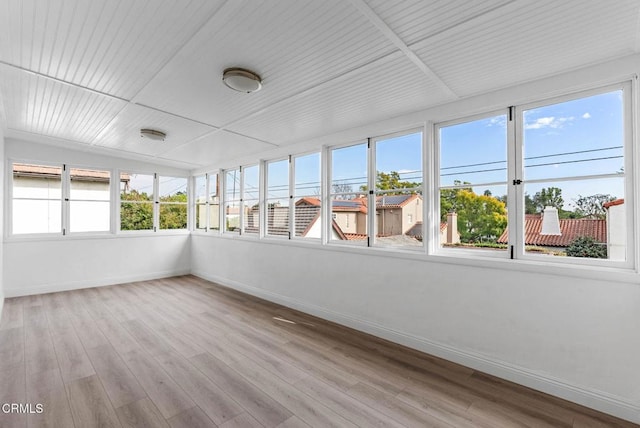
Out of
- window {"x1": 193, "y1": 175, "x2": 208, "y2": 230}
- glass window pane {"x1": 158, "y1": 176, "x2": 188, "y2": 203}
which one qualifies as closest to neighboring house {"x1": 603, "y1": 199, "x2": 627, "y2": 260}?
window {"x1": 193, "y1": 175, "x2": 208, "y2": 230}

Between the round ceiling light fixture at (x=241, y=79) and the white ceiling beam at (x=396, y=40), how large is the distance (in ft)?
3.48

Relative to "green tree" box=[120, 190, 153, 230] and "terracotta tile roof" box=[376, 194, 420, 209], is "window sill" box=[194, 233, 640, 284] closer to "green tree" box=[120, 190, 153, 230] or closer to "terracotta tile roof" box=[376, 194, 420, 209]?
"terracotta tile roof" box=[376, 194, 420, 209]

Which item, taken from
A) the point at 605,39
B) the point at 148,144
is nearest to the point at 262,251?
the point at 148,144

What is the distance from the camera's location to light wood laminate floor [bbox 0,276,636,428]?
2008 millimetres

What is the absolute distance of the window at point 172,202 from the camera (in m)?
6.47

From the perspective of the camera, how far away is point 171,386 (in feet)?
7.73

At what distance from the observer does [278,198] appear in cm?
486

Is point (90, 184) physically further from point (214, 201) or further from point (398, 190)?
point (398, 190)

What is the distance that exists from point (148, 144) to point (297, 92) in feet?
10.4

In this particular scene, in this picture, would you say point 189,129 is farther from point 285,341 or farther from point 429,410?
point 429,410

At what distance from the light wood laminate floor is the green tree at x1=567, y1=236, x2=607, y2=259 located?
44.6 inches

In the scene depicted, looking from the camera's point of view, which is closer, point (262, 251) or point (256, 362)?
point (256, 362)

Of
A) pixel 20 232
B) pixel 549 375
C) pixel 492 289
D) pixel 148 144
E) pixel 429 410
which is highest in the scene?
pixel 148 144

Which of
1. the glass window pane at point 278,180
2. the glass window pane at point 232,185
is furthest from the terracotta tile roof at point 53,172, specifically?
the glass window pane at point 278,180
